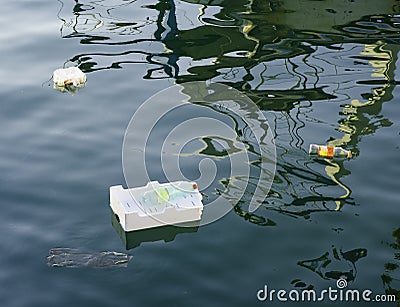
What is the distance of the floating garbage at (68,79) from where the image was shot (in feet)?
17.5

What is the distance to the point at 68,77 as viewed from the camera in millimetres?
5336

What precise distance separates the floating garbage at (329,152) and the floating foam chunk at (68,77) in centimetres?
191

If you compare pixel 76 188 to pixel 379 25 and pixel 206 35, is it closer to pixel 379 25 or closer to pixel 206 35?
pixel 206 35

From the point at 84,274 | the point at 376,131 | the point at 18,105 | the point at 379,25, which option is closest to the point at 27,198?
the point at 84,274

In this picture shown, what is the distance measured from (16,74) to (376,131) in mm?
2787

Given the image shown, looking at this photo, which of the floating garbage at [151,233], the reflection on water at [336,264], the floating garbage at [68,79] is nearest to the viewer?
the reflection on water at [336,264]

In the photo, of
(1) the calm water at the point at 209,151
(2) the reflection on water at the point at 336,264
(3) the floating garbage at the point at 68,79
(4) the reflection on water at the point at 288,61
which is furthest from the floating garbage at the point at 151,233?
(3) the floating garbage at the point at 68,79

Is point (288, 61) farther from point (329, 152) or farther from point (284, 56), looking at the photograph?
point (329, 152)

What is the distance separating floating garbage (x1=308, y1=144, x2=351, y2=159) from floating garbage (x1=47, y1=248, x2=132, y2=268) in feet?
4.98

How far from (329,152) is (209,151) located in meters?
0.77


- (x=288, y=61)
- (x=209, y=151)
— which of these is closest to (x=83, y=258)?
(x=209, y=151)

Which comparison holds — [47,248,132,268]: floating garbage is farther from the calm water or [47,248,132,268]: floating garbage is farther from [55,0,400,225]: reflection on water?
[55,0,400,225]: reflection on water

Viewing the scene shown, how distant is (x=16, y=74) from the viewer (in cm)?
555

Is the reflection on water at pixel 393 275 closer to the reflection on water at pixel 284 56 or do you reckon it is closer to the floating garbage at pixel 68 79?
the reflection on water at pixel 284 56
